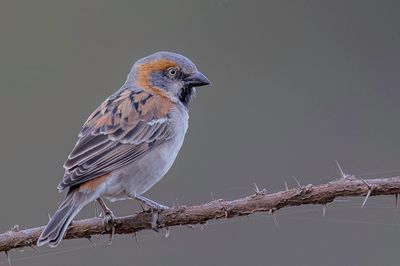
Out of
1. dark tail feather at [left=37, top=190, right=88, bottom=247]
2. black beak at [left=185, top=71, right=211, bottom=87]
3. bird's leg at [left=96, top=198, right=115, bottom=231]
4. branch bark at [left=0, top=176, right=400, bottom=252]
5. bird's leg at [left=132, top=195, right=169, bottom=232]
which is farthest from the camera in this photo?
black beak at [left=185, top=71, right=211, bottom=87]

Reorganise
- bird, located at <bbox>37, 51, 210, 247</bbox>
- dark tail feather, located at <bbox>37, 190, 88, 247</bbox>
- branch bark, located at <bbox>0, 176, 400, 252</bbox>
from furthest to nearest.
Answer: bird, located at <bbox>37, 51, 210, 247</bbox>
dark tail feather, located at <bbox>37, 190, 88, 247</bbox>
branch bark, located at <bbox>0, 176, 400, 252</bbox>

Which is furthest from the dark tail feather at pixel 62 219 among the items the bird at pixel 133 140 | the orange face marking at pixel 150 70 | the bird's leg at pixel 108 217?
the orange face marking at pixel 150 70

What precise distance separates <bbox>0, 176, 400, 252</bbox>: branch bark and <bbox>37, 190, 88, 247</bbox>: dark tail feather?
42 millimetres

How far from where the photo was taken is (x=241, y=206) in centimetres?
457

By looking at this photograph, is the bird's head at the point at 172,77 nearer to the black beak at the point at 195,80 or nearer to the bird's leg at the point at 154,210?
the black beak at the point at 195,80

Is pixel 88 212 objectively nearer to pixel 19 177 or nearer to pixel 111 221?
pixel 19 177

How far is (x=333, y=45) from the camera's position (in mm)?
12234

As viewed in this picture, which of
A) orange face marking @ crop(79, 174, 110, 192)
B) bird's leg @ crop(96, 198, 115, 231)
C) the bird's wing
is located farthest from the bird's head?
bird's leg @ crop(96, 198, 115, 231)

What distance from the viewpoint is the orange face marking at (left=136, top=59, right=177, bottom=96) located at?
22.5 feet

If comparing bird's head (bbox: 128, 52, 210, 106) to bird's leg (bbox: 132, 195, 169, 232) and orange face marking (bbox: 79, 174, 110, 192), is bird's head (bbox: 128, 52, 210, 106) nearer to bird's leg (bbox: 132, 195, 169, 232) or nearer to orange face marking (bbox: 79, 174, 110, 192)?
orange face marking (bbox: 79, 174, 110, 192)

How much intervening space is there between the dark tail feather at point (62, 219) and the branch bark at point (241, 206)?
42 mm

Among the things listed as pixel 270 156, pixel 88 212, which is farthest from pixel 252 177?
pixel 88 212

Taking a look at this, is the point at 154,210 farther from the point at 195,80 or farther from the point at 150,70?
the point at 150,70

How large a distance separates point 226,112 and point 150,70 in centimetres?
399
